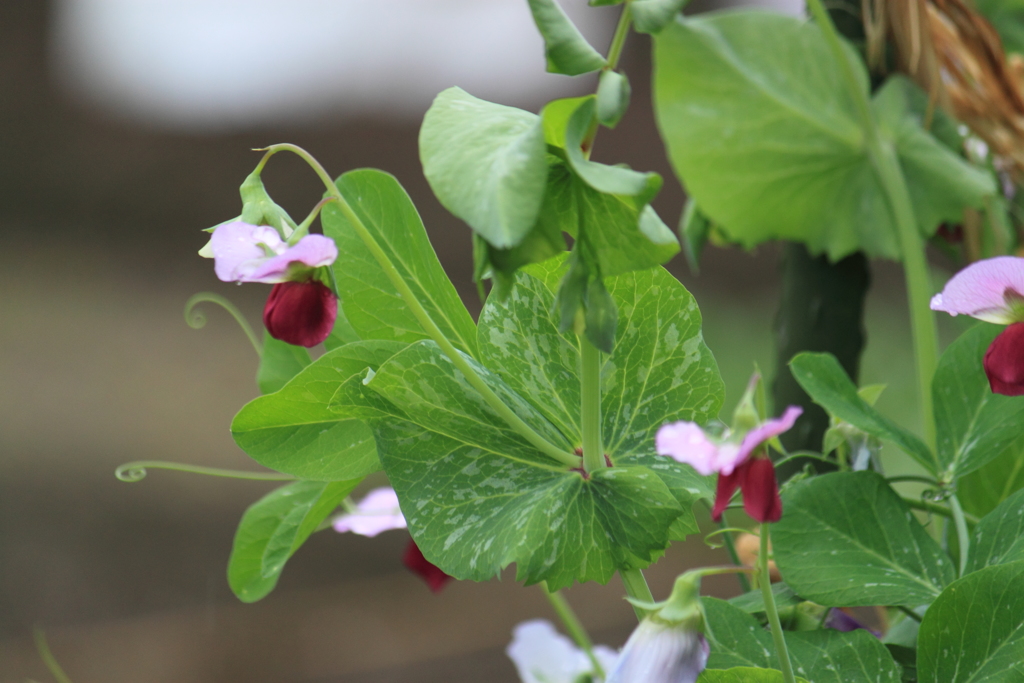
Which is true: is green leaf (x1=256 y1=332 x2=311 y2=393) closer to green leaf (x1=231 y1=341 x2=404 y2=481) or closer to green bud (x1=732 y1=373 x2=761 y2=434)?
green leaf (x1=231 y1=341 x2=404 y2=481)

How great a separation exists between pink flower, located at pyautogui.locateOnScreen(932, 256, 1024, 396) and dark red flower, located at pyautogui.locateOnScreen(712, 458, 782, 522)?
72 millimetres

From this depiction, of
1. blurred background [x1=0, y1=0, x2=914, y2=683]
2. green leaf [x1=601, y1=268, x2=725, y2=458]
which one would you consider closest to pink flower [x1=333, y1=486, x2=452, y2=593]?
green leaf [x1=601, y1=268, x2=725, y2=458]

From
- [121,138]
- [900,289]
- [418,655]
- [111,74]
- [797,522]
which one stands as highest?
[797,522]

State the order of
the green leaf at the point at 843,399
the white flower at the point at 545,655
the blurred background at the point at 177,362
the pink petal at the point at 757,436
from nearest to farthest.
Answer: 1. the pink petal at the point at 757,436
2. the green leaf at the point at 843,399
3. the white flower at the point at 545,655
4. the blurred background at the point at 177,362

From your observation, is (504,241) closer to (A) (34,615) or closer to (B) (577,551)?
(B) (577,551)

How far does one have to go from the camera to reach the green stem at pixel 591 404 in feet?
0.57

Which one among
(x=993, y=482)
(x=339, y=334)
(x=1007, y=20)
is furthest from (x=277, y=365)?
(x=1007, y=20)

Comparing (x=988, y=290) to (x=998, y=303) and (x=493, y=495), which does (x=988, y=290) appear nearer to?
(x=998, y=303)

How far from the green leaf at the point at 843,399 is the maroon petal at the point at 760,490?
89 millimetres

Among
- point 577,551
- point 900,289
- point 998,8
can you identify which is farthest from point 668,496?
point 900,289

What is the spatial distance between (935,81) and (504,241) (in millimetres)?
351

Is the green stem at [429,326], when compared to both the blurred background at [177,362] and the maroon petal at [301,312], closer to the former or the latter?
the maroon petal at [301,312]

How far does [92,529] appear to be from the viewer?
2176mm

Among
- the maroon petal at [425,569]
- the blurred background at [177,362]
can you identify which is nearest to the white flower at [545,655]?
the maroon petal at [425,569]
